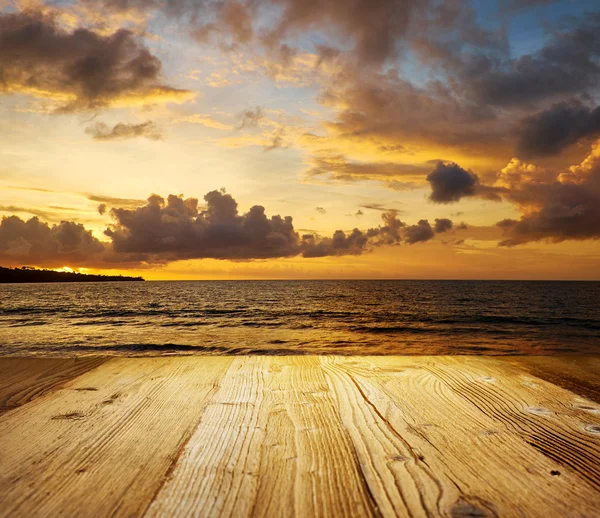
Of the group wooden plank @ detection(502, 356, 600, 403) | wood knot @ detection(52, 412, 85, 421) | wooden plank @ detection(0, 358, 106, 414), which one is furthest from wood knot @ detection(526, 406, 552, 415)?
wooden plank @ detection(0, 358, 106, 414)

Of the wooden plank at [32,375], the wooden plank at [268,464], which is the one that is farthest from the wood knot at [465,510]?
the wooden plank at [32,375]

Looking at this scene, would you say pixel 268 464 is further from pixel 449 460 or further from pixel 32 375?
pixel 32 375

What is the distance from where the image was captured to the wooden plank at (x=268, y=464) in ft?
2.61

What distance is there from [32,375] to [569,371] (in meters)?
3.29

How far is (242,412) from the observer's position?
1.37 metres

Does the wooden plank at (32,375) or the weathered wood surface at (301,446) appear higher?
the weathered wood surface at (301,446)

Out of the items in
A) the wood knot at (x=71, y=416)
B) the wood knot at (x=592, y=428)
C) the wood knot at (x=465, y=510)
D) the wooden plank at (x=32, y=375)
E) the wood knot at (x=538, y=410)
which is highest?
the wood knot at (x=465, y=510)

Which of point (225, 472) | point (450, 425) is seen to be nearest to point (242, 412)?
point (225, 472)

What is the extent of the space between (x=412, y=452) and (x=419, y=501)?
238 mm

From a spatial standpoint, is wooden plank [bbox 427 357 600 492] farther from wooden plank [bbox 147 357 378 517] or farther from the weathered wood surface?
wooden plank [bbox 147 357 378 517]

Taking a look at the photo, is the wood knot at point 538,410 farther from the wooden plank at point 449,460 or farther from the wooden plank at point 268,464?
the wooden plank at point 268,464

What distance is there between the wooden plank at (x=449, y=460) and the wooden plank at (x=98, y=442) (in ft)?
1.81

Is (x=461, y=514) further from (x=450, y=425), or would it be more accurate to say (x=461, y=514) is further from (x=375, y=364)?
(x=375, y=364)

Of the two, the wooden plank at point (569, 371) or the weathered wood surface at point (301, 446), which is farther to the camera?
the wooden plank at point (569, 371)
